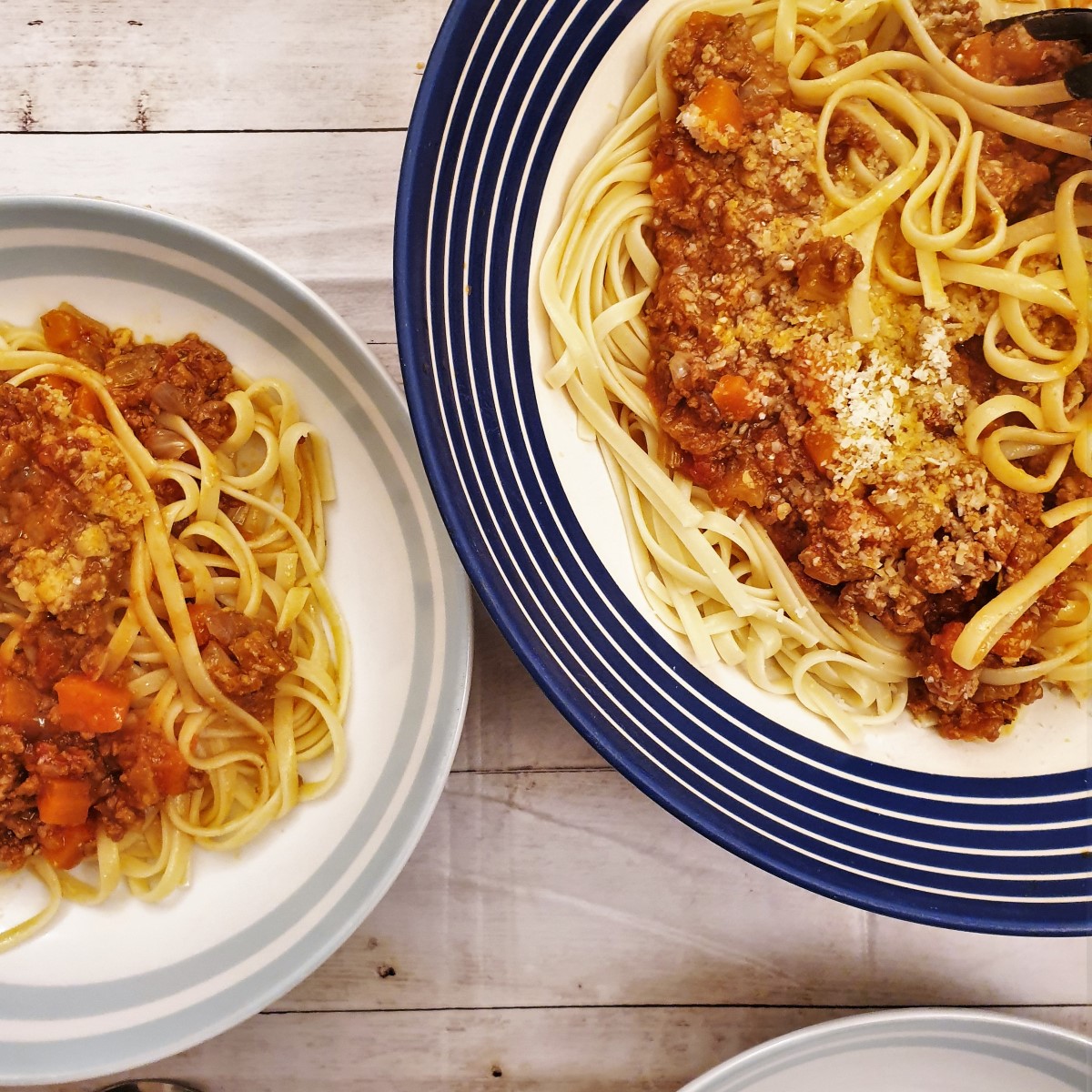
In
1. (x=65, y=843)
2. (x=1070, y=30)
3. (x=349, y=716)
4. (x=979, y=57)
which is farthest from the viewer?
(x=349, y=716)

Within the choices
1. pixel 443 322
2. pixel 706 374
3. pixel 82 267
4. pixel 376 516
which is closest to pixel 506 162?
pixel 443 322

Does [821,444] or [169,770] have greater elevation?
[821,444]

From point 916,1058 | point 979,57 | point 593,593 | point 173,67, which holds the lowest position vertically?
point 916,1058

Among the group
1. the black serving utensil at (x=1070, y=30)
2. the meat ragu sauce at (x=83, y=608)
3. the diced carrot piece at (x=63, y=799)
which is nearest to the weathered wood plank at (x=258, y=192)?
the meat ragu sauce at (x=83, y=608)

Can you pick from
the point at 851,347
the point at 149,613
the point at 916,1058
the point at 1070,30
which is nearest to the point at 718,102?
the point at 851,347

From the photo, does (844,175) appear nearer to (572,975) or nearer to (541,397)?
(541,397)

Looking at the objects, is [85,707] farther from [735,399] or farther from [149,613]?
[735,399]

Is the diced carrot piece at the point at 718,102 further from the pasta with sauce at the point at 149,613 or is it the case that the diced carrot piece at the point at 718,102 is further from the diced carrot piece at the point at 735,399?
the pasta with sauce at the point at 149,613
